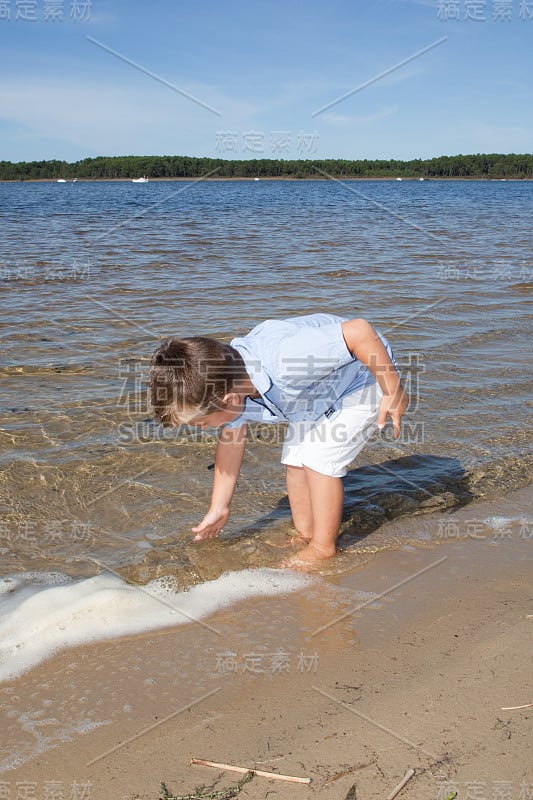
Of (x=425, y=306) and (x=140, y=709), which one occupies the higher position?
(x=425, y=306)

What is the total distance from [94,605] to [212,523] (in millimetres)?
585

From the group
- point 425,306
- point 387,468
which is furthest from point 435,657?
point 425,306

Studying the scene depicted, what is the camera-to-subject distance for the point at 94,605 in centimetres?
257

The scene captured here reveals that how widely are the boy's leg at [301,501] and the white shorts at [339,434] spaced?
199 mm

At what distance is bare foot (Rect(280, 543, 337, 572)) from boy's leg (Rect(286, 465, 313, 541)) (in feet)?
0.50

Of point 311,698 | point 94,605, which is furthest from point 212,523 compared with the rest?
point 311,698

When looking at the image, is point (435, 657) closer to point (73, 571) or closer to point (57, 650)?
point (57, 650)

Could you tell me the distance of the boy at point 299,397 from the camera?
2447mm

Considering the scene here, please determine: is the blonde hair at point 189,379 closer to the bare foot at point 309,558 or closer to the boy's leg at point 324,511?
the boy's leg at point 324,511

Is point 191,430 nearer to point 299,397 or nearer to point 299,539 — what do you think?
point 299,539

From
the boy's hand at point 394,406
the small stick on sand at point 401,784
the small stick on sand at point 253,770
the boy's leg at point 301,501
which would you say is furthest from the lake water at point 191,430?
the small stick on sand at point 401,784

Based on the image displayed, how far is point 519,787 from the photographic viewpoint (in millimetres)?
1607

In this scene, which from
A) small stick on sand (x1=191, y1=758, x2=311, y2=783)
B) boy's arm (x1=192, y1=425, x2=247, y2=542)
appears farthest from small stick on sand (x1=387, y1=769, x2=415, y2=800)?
boy's arm (x1=192, y1=425, x2=247, y2=542)

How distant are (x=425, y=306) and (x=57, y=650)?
6.29m
